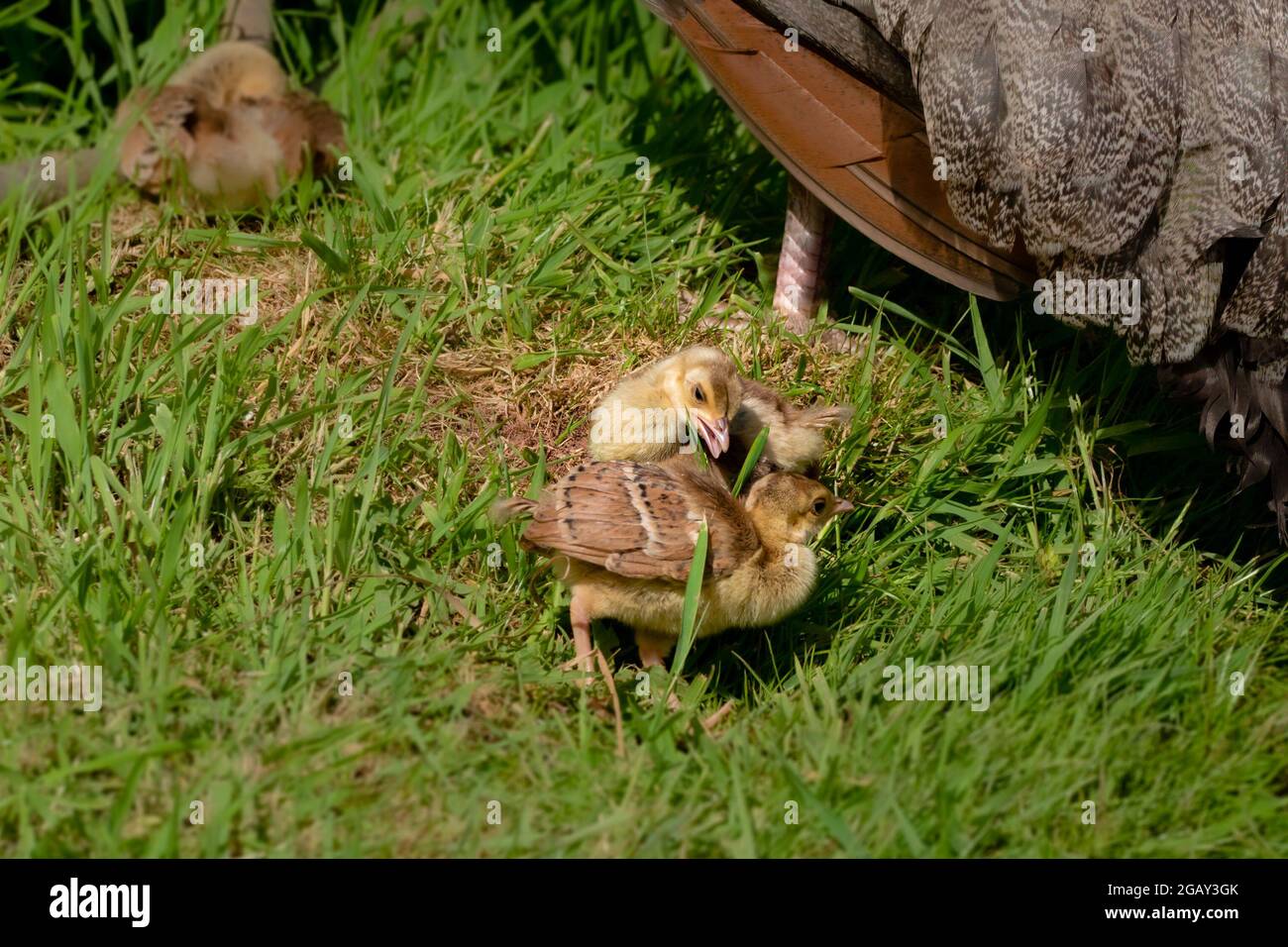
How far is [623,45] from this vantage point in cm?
564

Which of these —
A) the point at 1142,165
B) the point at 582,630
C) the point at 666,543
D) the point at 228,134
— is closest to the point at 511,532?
the point at 582,630

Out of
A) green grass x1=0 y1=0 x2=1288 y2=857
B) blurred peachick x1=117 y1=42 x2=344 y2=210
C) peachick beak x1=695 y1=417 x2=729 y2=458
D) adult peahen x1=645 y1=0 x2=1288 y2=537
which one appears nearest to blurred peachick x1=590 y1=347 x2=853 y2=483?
peachick beak x1=695 y1=417 x2=729 y2=458

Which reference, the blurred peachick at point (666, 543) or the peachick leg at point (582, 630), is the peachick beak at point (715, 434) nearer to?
the blurred peachick at point (666, 543)

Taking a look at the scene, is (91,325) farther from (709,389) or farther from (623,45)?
Result: (623,45)

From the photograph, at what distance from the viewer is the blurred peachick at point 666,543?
11.2 feet

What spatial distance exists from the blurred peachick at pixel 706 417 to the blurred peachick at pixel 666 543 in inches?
7.4

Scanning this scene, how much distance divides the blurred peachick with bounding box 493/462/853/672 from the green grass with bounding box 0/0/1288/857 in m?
0.21

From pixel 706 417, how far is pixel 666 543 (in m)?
0.45

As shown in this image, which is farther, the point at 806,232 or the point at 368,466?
the point at 806,232

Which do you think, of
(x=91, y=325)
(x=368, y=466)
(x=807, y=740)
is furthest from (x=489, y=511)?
(x=91, y=325)

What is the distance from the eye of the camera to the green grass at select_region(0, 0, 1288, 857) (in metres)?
3.06

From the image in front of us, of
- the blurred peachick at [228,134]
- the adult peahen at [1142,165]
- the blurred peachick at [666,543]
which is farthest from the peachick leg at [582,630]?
the blurred peachick at [228,134]
